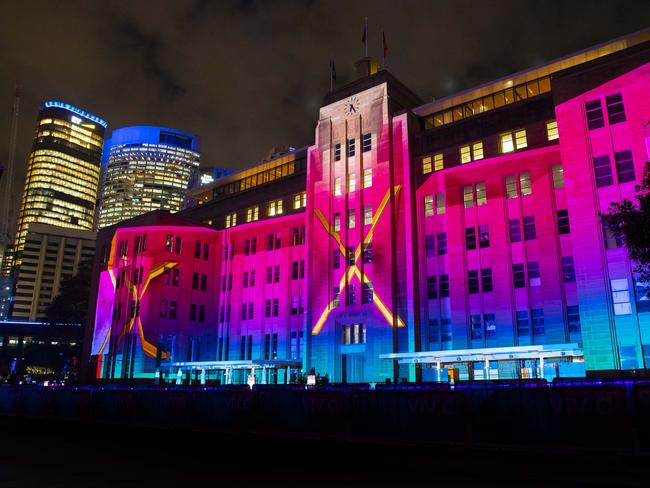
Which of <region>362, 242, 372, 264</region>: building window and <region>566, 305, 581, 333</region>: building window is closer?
<region>566, 305, 581, 333</region>: building window

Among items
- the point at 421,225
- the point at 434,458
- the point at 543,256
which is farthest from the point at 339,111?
the point at 434,458

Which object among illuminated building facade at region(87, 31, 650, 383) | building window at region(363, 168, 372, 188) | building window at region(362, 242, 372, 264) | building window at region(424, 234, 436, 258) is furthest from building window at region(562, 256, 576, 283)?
building window at region(363, 168, 372, 188)

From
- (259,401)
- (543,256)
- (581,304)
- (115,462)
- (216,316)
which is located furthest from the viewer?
(216,316)

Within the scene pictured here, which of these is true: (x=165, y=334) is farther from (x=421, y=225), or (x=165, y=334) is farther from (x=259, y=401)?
(x=259, y=401)

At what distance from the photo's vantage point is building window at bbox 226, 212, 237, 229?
74.3m

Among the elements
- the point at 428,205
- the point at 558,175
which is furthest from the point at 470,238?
the point at 558,175

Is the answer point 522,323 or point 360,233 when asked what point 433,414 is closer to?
point 522,323

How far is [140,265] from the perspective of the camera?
67.6 metres

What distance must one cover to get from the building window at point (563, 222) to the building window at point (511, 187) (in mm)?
4531

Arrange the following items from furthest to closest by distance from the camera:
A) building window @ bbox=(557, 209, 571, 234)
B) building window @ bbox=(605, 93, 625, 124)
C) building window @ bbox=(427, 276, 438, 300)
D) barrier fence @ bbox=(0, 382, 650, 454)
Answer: building window @ bbox=(427, 276, 438, 300), building window @ bbox=(557, 209, 571, 234), building window @ bbox=(605, 93, 625, 124), barrier fence @ bbox=(0, 382, 650, 454)

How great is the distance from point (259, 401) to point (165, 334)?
50.6m

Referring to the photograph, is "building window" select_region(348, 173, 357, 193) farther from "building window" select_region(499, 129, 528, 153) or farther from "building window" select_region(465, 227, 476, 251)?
"building window" select_region(499, 129, 528, 153)

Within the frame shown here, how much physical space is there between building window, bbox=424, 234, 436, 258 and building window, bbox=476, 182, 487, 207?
5.63 m

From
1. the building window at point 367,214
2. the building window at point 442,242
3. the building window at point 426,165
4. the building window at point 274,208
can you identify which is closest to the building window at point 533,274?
the building window at point 442,242
